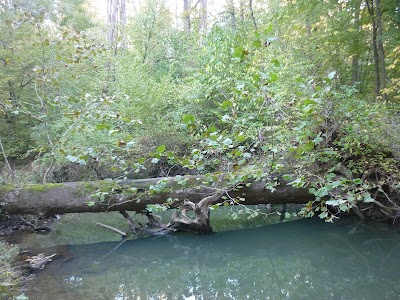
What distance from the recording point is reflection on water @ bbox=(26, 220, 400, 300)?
403cm

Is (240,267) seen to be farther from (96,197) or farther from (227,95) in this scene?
(227,95)

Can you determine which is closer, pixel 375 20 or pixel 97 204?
pixel 97 204

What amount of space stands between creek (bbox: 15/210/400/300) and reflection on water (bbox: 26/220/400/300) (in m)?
0.01

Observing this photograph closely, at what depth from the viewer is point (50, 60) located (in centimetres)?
845

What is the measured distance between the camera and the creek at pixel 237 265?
4.04 metres

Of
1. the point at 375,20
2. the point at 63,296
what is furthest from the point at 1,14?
the point at 375,20

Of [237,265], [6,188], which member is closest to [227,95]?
[237,265]

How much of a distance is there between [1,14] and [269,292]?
10265 millimetres

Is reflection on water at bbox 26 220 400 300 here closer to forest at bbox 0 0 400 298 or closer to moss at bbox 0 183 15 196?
forest at bbox 0 0 400 298

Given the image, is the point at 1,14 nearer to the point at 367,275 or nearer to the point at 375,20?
the point at 375,20

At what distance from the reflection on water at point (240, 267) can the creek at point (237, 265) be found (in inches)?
0.5

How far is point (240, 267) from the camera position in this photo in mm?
4848

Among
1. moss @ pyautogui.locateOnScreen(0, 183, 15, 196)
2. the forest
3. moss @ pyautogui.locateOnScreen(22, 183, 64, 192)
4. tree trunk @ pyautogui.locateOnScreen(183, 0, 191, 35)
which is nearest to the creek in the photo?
the forest

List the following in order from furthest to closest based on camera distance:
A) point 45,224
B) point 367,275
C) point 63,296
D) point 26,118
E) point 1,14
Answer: point 26,118 → point 1,14 → point 45,224 → point 367,275 → point 63,296
